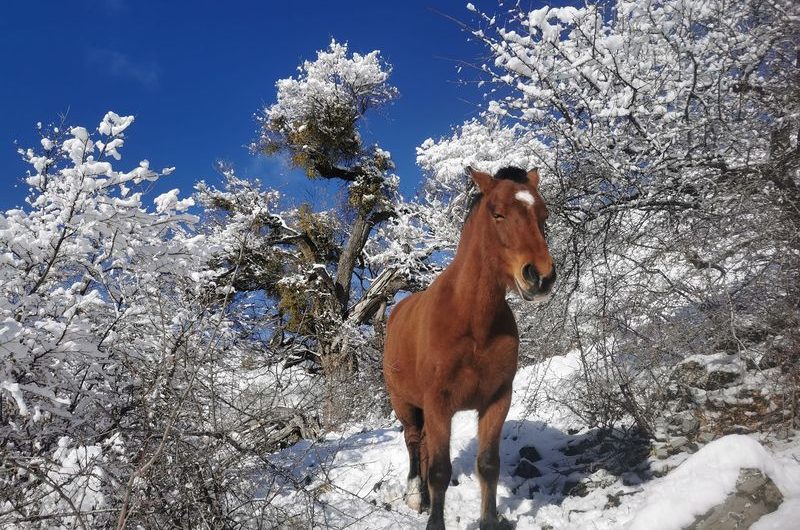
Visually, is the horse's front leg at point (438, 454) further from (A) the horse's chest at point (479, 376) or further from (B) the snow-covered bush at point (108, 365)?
Answer: (B) the snow-covered bush at point (108, 365)

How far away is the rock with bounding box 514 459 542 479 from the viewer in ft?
12.8

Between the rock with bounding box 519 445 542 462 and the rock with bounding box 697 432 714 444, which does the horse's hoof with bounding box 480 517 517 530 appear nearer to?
the rock with bounding box 519 445 542 462

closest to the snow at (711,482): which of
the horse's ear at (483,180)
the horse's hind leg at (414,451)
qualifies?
the horse's ear at (483,180)

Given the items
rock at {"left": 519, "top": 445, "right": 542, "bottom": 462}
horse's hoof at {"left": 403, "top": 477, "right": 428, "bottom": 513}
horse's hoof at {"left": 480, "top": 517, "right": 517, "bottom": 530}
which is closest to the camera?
horse's hoof at {"left": 480, "top": 517, "right": 517, "bottom": 530}

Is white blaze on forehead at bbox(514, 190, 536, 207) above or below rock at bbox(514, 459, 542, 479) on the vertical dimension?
above

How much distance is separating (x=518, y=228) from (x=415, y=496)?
245cm

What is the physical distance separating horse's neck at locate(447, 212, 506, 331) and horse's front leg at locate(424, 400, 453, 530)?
1.89 feet

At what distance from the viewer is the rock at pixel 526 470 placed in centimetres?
391

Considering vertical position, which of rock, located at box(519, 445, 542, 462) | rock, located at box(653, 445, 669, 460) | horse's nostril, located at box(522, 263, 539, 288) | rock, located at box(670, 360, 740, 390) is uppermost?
horse's nostril, located at box(522, 263, 539, 288)

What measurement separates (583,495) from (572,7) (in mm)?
3753

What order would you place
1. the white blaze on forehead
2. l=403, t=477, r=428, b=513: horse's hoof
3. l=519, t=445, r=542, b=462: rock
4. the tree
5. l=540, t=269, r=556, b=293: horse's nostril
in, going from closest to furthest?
l=540, t=269, r=556, b=293: horse's nostril < the white blaze on forehead < l=403, t=477, r=428, b=513: horse's hoof < l=519, t=445, r=542, b=462: rock < the tree

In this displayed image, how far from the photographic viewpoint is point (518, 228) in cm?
249

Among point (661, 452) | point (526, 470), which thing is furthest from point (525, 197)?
point (526, 470)

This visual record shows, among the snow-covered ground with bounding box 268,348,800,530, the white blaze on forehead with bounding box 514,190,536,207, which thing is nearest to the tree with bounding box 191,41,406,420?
the snow-covered ground with bounding box 268,348,800,530
